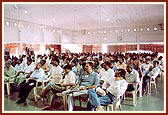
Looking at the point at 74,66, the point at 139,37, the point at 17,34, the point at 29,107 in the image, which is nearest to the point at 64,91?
the point at 29,107

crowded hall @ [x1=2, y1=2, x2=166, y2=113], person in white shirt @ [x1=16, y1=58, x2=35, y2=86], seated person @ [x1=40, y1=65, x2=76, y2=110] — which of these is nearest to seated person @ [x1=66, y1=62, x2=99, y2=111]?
crowded hall @ [x1=2, y1=2, x2=166, y2=113]

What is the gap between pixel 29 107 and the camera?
172 inches

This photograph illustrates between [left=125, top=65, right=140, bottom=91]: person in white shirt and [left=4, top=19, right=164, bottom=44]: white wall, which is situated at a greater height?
[left=4, top=19, right=164, bottom=44]: white wall

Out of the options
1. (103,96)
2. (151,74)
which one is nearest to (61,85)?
(103,96)

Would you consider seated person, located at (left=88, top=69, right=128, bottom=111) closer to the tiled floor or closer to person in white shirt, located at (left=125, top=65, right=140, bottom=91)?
the tiled floor

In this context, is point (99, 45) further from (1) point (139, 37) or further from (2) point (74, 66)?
(2) point (74, 66)

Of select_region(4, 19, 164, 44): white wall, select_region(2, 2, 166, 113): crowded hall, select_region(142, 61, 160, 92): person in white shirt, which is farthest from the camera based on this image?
select_region(4, 19, 164, 44): white wall

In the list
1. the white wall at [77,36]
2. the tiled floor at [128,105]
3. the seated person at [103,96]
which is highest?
the white wall at [77,36]

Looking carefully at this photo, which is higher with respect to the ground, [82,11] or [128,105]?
[82,11]

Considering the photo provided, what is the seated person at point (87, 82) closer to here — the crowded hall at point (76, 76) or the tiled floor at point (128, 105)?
the crowded hall at point (76, 76)

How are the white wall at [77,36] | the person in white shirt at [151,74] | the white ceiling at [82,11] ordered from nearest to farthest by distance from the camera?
the person in white shirt at [151,74] < the white ceiling at [82,11] < the white wall at [77,36]

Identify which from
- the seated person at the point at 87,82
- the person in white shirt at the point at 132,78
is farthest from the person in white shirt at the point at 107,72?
the seated person at the point at 87,82

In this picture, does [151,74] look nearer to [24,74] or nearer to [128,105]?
[128,105]

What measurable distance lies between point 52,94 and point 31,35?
7168 mm
